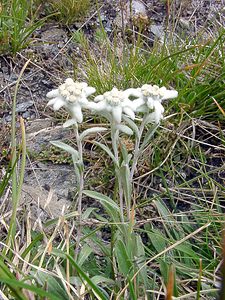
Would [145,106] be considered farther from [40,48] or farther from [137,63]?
[40,48]

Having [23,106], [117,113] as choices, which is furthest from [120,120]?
[23,106]

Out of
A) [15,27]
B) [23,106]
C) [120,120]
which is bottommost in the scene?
[23,106]

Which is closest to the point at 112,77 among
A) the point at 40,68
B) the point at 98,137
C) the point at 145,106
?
the point at 98,137

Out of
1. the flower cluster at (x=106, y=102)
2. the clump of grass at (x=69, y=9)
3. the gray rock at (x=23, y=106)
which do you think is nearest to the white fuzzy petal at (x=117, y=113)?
the flower cluster at (x=106, y=102)

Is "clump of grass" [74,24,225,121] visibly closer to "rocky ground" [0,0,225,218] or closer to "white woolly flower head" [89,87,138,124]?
"rocky ground" [0,0,225,218]

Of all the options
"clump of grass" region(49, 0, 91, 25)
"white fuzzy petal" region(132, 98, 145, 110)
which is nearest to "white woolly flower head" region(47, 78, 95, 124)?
"white fuzzy petal" region(132, 98, 145, 110)

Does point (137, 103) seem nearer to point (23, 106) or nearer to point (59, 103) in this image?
point (59, 103)

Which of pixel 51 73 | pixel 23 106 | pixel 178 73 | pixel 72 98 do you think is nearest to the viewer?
pixel 72 98

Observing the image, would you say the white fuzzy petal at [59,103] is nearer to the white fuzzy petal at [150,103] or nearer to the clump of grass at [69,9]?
the white fuzzy petal at [150,103]
